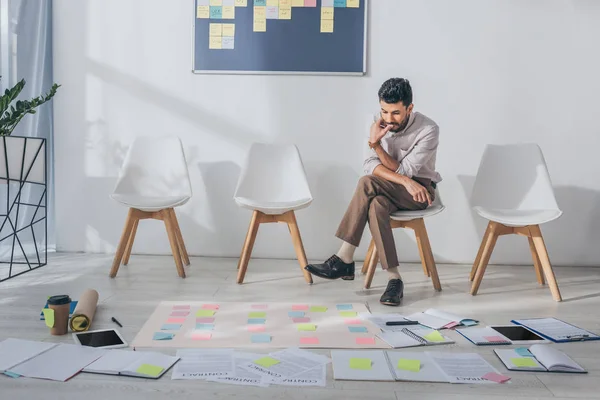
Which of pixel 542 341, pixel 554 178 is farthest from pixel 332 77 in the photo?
pixel 542 341

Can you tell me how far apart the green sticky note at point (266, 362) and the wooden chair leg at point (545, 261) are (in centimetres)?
152

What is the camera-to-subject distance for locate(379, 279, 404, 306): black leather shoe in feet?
8.30

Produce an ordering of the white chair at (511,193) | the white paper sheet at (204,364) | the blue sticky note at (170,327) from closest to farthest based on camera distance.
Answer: the white paper sheet at (204,364) → the blue sticky note at (170,327) → the white chair at (511,193)

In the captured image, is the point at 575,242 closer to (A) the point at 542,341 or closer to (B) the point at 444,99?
(B) the point at 444,99

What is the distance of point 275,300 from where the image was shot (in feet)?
8.50

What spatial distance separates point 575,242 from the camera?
3.50 meters

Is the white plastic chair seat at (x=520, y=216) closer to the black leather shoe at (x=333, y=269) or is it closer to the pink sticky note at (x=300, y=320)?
the black leather shoe at (x=333, y=269)

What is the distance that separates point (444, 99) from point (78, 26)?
2.27m

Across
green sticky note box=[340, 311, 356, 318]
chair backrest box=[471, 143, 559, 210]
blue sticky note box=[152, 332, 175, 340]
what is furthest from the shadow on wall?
blue sticky note box=[152, 332, 175, 340]

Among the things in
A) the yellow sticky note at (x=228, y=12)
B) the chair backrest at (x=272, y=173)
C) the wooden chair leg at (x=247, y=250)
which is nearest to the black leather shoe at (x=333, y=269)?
the wooden chair leg at (x=247, y=250)

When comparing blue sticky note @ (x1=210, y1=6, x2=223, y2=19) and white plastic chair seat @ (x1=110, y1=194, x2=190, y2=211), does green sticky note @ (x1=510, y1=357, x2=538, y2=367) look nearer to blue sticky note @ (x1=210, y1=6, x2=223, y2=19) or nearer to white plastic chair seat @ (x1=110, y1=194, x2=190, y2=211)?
white plastic chair seat @ (x1=110, y1=194, x2=190, y2=211)

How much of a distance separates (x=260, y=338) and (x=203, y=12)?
2227 millimetres

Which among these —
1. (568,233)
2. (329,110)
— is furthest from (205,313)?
(568,233)

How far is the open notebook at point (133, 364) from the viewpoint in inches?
66.5
